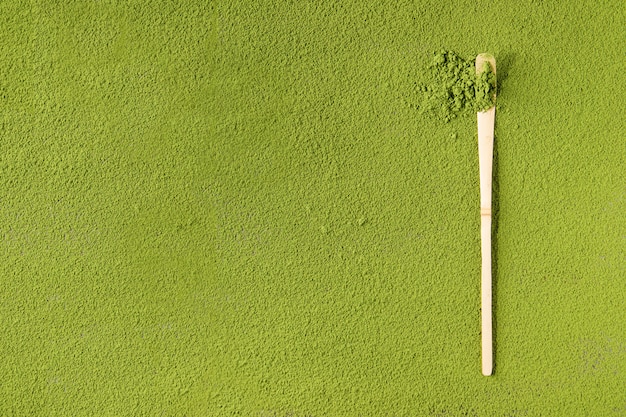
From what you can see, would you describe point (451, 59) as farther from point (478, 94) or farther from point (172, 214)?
point (172, 214)

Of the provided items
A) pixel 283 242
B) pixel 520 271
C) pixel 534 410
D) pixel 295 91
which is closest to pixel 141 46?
pixel 295 91

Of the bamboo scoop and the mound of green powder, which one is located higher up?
the mound of green powder

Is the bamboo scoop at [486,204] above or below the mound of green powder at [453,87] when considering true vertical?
below
